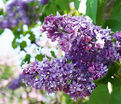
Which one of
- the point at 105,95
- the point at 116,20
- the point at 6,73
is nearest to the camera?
the point at 105,95

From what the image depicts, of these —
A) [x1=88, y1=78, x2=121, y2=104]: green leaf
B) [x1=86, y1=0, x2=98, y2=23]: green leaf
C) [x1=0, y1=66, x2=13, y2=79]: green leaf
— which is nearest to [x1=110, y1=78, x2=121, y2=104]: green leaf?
[x1=88, y1=78, x2=121, y2=104]: green leaf

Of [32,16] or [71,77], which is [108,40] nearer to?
[71,77]

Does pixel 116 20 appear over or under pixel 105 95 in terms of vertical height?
over

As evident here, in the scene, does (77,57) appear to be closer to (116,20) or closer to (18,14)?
(116,20)

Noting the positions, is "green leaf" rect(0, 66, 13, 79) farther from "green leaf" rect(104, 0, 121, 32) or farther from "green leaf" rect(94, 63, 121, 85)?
"green leaf" rect(94, 63, 121, 85)

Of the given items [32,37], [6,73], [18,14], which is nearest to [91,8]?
[32,37]

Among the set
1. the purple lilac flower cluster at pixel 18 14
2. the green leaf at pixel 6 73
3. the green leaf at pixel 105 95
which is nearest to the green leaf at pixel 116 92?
the green leaf at pixel 105 95
